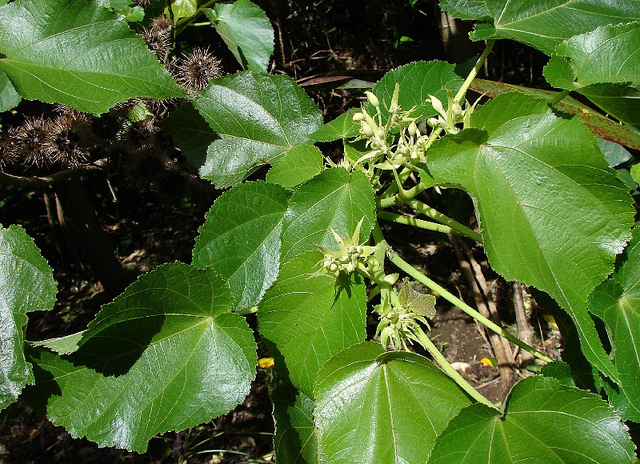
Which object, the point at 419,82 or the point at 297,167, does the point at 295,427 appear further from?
the point at 419,82

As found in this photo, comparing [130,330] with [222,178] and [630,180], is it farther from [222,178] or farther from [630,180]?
[630,180]

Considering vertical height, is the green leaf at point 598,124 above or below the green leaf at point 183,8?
below

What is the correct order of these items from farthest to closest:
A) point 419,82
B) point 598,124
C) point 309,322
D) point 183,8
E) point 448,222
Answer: point 183,8, point 598,124, point 419,82, point 448,222, point 309,322

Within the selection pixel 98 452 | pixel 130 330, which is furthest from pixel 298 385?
pixel 98 452

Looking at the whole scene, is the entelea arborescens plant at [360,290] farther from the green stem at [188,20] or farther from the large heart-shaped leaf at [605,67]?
the green stem at [188,20]

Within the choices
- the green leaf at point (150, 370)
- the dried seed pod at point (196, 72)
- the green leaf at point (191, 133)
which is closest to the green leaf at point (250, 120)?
the green leaf at point (191, 133)

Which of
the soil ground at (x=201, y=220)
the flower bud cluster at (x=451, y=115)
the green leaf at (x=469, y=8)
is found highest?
the green leaf at (x=469, y=8)

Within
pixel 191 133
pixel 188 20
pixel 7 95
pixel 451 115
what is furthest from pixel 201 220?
pixel 451 115
